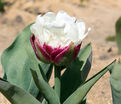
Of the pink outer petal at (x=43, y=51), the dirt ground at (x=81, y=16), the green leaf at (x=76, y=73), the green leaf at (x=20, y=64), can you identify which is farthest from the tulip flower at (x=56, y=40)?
the dirt ground at (x=81, y=16)

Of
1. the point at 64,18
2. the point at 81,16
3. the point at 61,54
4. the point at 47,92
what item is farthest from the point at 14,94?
the point at 81,16

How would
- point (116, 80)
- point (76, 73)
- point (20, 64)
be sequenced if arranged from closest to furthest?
point (116, 80)
point (76, 73)
point (20, 64)

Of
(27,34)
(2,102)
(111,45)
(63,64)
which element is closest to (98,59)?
(111,45)

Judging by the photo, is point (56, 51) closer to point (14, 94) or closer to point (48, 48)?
point (48, 48)

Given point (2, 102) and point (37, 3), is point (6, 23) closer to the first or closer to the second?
point (37, 3)

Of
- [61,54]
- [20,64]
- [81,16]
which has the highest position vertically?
[61,54]

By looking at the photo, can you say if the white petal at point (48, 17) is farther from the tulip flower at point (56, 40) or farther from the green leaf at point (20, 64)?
the green leaf at point (20, 64)
